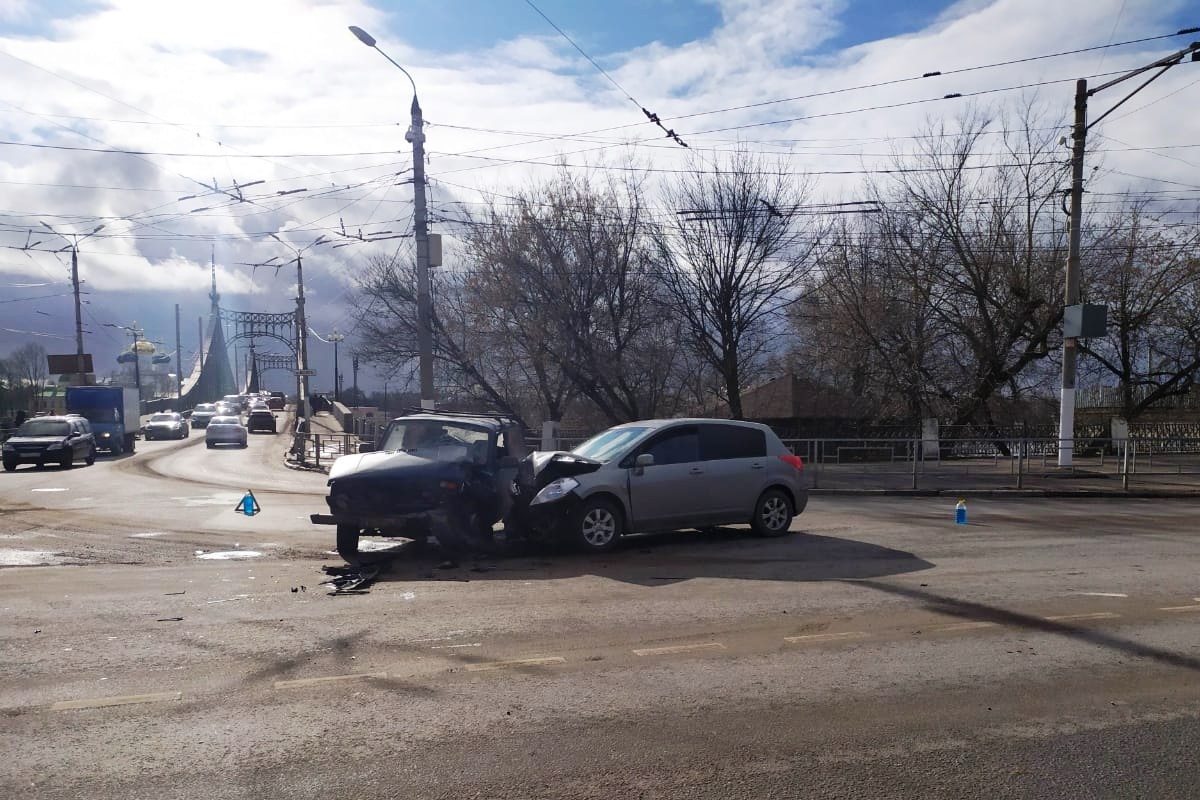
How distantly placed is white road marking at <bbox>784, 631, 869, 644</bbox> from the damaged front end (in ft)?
13.4

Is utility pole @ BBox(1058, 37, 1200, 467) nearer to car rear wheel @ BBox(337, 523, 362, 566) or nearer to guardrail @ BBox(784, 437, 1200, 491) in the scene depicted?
guardrail @ BBox(784, 437, 1200, 491)

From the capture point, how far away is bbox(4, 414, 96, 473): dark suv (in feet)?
87.6

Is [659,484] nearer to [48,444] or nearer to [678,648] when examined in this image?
[678,648]

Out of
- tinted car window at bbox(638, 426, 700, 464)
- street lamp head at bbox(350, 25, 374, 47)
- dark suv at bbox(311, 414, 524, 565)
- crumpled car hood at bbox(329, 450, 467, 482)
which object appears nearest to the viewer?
dark suv at bbox(311, 414, 524, 565)

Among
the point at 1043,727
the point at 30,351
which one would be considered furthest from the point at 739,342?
the point at 30,351

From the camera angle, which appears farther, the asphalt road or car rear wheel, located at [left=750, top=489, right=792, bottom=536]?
car rear wheel, located at [left=750, top=489, right=792, bottom=536]

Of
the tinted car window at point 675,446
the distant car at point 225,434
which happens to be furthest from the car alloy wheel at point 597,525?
the distant car at point 225,434

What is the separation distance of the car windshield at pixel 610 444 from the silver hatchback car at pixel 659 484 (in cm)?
2

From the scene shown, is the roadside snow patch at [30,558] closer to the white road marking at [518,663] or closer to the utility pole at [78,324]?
the white road marking at [518,663]

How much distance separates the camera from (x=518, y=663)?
6082 mm

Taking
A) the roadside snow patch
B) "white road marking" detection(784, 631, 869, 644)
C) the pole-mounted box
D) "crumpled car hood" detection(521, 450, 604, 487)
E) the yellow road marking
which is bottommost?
the roadside snow patch

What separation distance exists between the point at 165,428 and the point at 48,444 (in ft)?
95.0

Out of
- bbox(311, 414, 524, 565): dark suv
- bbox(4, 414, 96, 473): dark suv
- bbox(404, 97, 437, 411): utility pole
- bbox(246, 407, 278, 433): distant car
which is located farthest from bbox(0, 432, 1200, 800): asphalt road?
bbox(246, 407, 278, 433): distant car

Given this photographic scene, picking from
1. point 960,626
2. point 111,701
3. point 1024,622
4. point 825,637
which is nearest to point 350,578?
point 111,701
